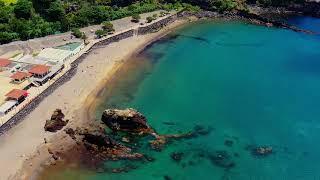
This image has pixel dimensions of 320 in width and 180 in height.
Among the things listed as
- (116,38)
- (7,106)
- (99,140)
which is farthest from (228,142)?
(116,38)

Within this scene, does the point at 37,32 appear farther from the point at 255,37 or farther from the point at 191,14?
the point at 255,37

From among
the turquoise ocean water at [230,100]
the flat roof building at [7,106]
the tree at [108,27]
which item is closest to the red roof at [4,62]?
the flat roof building at [7,106]

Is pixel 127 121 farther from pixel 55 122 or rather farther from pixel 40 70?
pixel 40 70

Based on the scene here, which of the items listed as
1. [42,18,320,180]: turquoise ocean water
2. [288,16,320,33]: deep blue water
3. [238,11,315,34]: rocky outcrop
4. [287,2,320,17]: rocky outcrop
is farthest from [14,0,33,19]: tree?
[287,2,320,17]: rocky outcrop

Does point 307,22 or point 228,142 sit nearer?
point 228,142

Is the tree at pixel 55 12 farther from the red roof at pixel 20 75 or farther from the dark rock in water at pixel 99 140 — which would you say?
the dark rock in water at pixel 99 140

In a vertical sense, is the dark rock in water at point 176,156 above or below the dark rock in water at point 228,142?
below

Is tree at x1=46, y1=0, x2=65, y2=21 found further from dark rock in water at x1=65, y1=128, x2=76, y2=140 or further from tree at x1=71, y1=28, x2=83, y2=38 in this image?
dark rock in water at x1=65, y1=128, x2=76, y2=140
